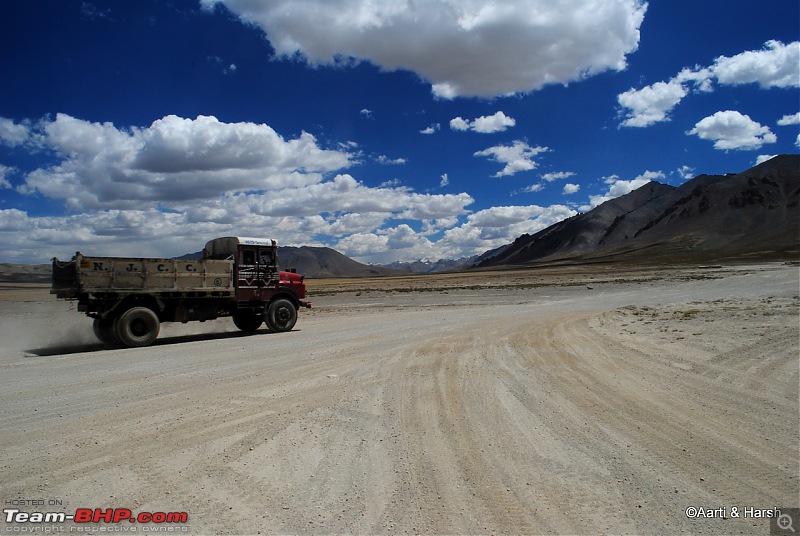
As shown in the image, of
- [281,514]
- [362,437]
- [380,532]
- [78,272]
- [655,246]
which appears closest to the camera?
[380,532]

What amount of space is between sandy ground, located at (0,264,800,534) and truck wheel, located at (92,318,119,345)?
2.80 m

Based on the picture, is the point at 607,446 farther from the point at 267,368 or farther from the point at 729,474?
the point at 267,368

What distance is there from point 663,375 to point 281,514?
26.6ft

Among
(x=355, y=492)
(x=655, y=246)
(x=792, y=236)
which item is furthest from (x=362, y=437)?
(x=655, y=246)

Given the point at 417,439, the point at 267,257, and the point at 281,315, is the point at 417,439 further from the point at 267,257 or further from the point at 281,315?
the point at 267,257

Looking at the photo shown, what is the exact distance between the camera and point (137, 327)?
15.9 m

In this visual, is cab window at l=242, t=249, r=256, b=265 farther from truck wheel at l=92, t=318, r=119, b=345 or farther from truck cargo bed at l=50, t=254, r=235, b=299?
truck wheel at l=92, t=318, r=119, b=345

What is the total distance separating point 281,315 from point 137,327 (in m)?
4.87

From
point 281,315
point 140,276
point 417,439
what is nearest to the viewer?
point 417,439

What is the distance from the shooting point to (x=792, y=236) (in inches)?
6166

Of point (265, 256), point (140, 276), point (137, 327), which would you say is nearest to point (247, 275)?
point (265, 256)

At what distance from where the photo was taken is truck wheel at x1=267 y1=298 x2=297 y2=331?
18.8 m

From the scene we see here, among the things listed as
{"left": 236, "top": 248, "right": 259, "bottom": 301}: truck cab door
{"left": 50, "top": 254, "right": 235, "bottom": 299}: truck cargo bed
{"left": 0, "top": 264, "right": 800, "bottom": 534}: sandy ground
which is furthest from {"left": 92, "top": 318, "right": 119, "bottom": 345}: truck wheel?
{"left": 236, "top": 248, "right": 259, "bottom": 301}: truck cab door

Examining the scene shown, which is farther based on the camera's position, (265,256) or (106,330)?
(265,256)
